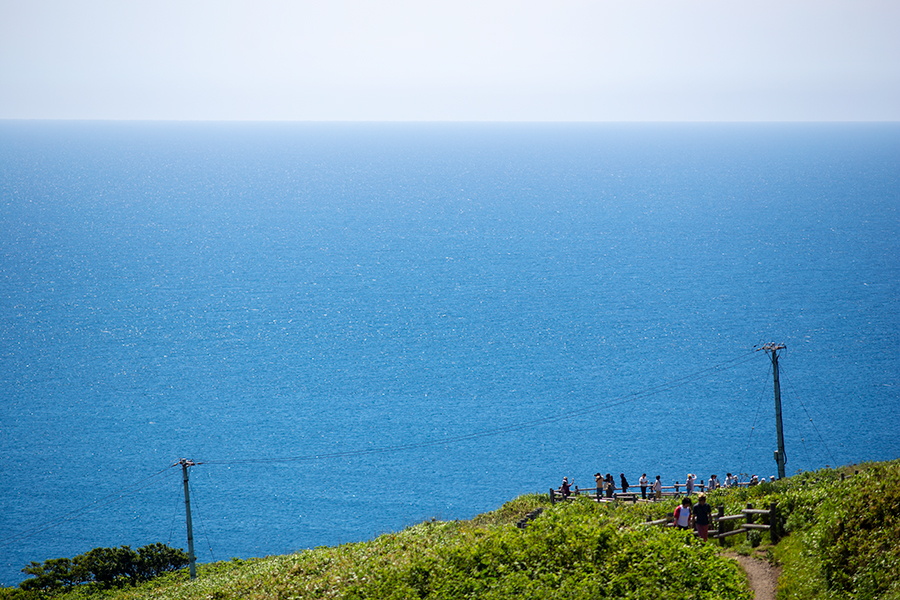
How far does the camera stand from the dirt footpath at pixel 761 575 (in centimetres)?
1688

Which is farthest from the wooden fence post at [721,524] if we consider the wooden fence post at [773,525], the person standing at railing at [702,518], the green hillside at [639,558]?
the wooden fence post at [773,525]

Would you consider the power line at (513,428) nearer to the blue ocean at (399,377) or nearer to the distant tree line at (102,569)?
the blue ocean at (399,377)

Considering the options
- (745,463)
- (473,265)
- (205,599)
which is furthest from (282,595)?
(473,265)

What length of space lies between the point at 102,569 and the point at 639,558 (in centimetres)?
3079

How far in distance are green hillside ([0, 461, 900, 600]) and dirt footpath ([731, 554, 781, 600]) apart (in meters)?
0.26

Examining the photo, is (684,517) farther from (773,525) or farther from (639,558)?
(639,558)

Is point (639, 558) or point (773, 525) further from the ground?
point (773, 525)

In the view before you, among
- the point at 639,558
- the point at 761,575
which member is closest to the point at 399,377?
the point at 639,558

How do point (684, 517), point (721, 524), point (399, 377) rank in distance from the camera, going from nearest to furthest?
1. point (684, 517)
2. point (721, 524)
3. point (399, 377)

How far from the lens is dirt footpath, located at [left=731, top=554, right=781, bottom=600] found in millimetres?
16877

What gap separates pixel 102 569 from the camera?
124 feet

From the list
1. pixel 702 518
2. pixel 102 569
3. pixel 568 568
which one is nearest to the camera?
pixel 568 568

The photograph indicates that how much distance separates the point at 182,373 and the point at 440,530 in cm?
6215

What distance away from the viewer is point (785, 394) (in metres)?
73.2
